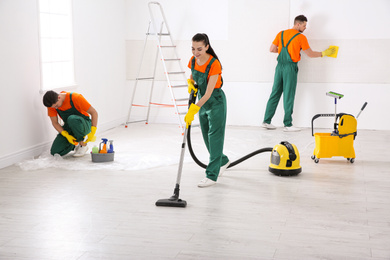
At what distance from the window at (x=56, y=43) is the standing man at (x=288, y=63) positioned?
8.78 feet

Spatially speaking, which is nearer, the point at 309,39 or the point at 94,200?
the point at 94,200

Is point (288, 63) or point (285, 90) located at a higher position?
point (288, 63)

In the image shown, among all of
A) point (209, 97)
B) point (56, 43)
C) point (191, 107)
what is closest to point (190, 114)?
point (191, 107)

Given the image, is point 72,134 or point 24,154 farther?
point 72,134

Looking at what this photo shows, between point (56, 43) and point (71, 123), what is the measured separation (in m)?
1.16

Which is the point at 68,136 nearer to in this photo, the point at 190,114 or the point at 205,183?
the point at 205,183

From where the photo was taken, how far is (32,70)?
5352mm

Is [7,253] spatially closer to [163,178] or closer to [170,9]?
[163,178]

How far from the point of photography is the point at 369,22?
22.9ft

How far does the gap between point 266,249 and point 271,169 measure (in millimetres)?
1818

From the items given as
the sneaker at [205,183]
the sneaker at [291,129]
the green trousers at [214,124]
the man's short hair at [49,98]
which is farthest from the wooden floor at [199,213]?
the sneaker at [291,129]

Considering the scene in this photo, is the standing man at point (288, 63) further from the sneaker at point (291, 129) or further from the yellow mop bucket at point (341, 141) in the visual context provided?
the yellow mop bucket at point (341, 141)

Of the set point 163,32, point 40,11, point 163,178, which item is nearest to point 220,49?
point 163,32

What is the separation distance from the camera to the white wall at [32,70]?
4973mm
